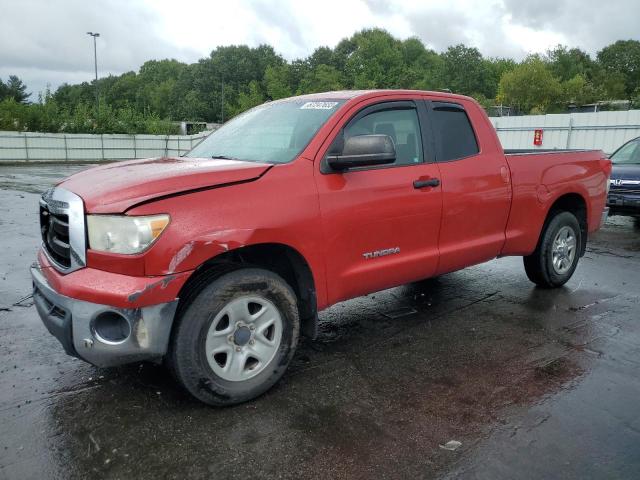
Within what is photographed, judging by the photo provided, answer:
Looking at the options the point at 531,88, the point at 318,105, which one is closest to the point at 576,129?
the point at 318,105

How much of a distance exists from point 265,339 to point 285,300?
0.26 metres

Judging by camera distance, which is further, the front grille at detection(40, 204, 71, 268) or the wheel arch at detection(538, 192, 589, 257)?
the wheel arch at detection(538, 192, 589, 257)

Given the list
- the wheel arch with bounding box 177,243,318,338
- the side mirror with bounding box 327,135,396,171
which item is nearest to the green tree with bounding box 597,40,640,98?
the side mirror with bounding box 327,135,396,171

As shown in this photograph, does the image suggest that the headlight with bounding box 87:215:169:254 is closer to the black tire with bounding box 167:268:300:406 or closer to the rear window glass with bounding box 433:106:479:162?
the black tire with bounding box 167:268:300:406

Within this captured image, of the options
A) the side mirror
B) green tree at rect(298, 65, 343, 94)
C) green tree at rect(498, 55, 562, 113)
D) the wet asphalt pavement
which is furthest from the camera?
green tree at rect(298, 65, 343, 94)

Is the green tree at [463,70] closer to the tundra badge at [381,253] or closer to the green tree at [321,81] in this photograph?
the green tree at [321,81]

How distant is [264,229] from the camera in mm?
3168

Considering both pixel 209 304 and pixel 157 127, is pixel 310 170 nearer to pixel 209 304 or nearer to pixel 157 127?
pixel 209 304

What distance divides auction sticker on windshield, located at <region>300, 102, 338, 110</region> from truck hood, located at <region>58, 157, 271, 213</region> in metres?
0.75

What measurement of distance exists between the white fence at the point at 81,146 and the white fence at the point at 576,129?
56.6 ft

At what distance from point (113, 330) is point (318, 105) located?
213 centimetres

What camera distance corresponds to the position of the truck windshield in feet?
12.1

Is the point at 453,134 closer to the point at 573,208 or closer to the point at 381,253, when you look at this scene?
the point at 381,253

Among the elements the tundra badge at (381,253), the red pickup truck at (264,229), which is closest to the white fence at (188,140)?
the red pickup truck at (264,229)
